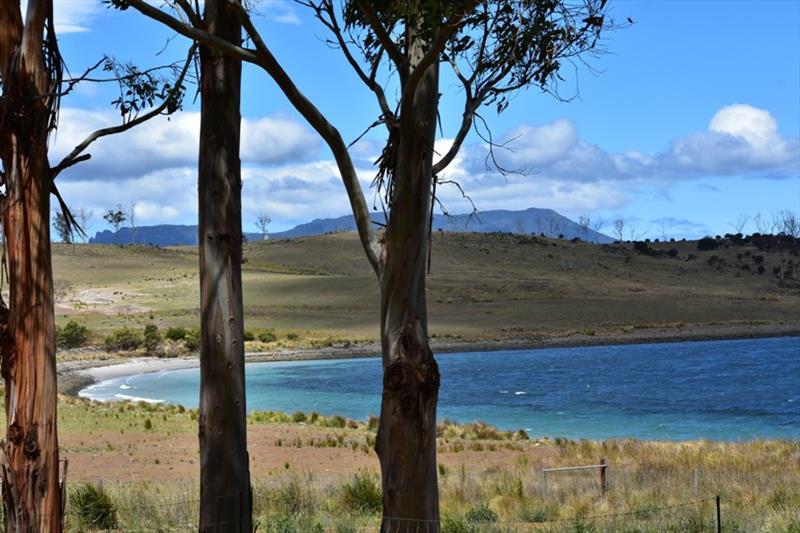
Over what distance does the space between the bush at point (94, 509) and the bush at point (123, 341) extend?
63.4 m

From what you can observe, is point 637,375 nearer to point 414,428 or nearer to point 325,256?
point 414,428

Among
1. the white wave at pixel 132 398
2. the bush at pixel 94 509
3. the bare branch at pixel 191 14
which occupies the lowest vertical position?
the white wave at pixel 132 398

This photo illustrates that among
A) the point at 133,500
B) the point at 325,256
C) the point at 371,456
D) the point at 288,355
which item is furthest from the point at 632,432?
the point at 325,256

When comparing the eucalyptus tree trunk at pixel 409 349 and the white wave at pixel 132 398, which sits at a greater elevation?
the eucalyptus tree trunk at pixel 409 349

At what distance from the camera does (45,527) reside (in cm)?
725

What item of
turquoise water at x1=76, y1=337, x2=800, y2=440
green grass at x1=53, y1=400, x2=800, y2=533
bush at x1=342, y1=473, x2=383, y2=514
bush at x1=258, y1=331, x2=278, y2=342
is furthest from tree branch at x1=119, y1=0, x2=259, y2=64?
bush at x1=258, y1=331, x2=278, y2=342

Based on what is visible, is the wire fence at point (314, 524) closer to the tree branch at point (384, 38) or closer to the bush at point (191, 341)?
the tree branch at point (384, 38)

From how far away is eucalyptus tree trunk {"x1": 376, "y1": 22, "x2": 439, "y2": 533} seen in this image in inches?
292

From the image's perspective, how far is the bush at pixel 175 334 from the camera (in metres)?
75.8

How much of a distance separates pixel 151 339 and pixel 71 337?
5298 millimetres

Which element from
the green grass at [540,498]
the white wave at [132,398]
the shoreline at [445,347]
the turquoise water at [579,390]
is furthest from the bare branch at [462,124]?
the shoreline at [445,347]

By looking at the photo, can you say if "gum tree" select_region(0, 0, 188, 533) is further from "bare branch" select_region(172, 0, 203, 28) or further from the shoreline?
the shoreline

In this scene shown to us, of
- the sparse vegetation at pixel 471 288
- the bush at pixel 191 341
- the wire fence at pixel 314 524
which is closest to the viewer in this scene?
the wire fence at pixel 314 524

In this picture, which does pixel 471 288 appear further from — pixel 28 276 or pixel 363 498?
pixel 28 276
